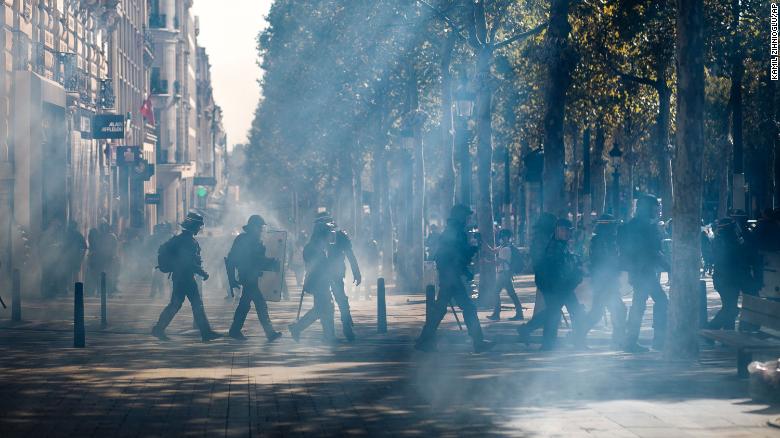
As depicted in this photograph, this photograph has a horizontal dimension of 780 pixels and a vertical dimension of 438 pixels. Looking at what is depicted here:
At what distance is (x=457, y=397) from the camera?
40.9ft

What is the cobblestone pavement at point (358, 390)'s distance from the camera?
34.8 ft

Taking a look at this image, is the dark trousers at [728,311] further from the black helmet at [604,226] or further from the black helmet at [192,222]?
the black helmet at [192,222]

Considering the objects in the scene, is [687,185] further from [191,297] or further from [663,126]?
[663,126]

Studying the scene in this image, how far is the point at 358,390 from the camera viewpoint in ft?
42.8

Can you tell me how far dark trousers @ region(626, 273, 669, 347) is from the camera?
1669cm

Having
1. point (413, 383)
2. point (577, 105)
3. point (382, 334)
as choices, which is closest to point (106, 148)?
point (577, 105)

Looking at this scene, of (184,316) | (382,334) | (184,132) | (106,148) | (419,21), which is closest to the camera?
(382,334)

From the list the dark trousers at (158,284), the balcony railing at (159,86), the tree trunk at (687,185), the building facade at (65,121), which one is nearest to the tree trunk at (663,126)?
the dark trousers at (158,284)

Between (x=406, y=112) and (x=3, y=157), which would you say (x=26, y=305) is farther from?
(x=406, y=112)

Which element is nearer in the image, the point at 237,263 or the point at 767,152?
the point at 237,263

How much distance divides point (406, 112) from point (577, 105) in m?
5.24

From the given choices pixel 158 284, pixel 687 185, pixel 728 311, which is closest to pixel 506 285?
pixel 728 311

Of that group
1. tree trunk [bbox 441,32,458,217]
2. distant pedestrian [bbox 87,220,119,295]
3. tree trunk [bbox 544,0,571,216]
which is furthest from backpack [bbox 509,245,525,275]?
distant pedestrian [bbox 87,220,119,295]

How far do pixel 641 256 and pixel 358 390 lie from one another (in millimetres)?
4927
